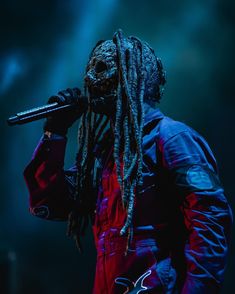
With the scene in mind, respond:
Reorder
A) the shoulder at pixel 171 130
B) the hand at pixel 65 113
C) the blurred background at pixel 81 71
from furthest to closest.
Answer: the blurred background at pixel 81 71, the hand at pixel 65 113, the shoulder at pixel 171 130

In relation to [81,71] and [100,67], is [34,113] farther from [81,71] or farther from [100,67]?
[81,71]

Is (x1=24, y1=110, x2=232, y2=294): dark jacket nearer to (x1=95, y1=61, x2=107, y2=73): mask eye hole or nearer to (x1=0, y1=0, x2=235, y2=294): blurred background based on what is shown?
(x1=95, y1=61, x2=107, y2=73): mask eye hole

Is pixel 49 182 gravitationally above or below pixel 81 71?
below

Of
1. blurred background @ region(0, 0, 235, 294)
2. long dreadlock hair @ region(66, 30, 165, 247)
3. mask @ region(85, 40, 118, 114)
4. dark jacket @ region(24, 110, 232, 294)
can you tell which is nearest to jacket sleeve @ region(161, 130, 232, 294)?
dark jacket @ region(24, 110, 232, 294)

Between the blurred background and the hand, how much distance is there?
68.4 inches

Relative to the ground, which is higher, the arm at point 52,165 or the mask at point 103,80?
the mask at point 103,80

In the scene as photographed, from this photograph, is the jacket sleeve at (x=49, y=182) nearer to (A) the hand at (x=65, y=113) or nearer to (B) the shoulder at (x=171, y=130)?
(A) the hand at (x=65, y=113)

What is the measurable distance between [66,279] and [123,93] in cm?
313

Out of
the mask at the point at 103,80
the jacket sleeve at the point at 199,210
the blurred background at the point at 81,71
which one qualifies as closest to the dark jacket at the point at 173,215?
the jacket sleeve at the point at 199,210

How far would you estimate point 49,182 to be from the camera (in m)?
1.40

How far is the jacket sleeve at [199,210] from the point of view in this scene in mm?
1021

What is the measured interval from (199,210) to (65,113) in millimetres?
558

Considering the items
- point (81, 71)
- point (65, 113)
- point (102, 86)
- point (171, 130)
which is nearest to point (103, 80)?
point (102, 86)

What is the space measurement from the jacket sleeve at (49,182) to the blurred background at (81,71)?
170 cm
